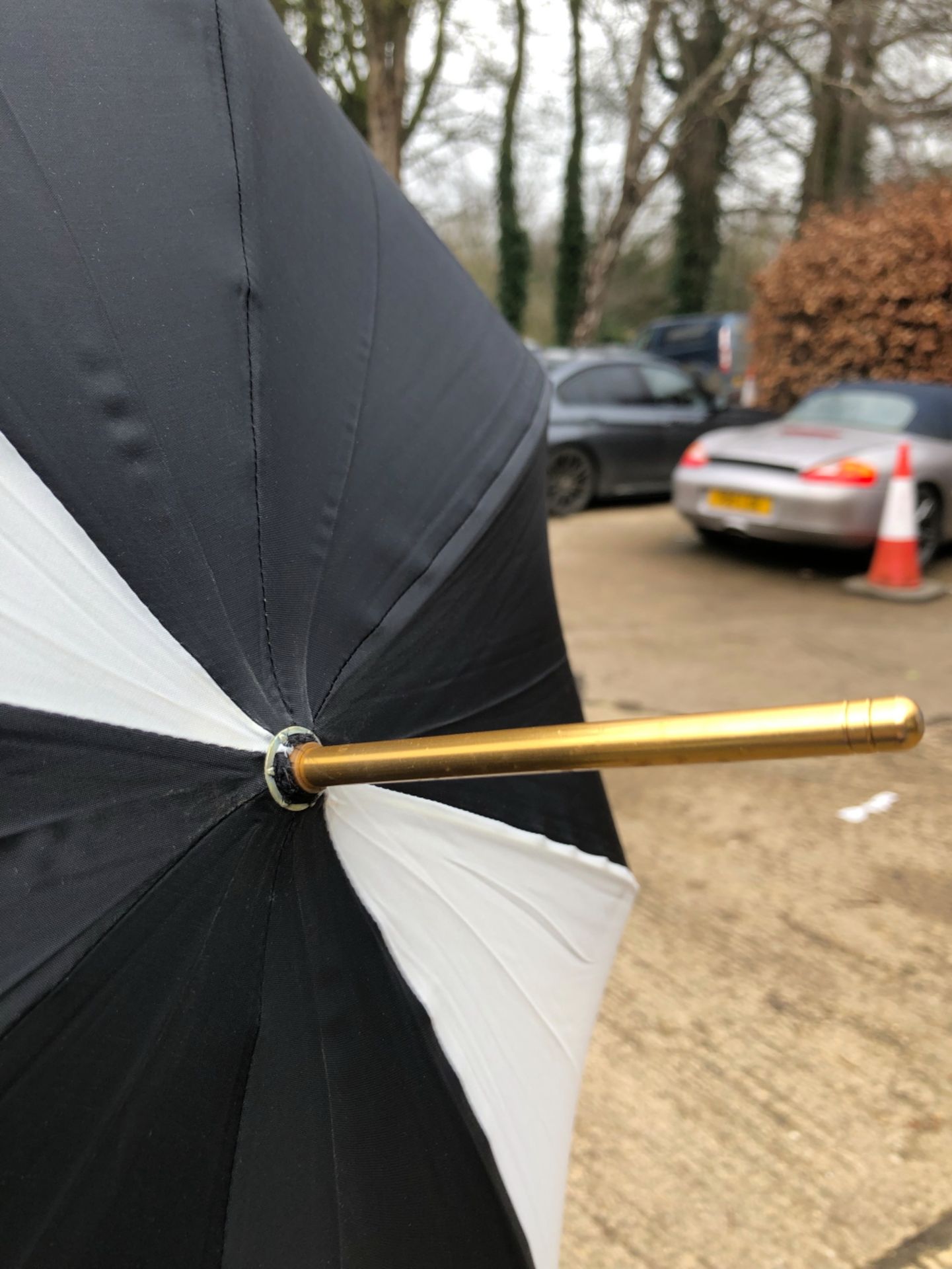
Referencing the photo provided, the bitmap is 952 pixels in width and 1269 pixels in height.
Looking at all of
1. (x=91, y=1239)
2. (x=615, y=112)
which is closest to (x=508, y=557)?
(x=91, y=1239)

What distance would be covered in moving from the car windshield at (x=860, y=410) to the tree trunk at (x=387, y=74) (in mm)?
5645

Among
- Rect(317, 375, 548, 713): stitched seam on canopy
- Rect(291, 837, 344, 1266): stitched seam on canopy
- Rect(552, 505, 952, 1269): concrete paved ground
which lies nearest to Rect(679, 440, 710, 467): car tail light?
Rect(552, 505, 952, 1269): concrete paved ground

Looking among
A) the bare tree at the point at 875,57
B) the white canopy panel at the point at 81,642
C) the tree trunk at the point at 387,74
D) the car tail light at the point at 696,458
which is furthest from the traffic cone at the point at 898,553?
the bare tree at the point at 875,57

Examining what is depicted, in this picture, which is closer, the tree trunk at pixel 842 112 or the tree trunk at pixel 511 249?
the tree trunk at pixel 842 112

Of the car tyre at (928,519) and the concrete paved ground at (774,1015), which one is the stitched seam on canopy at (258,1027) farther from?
the car tyre at (928,519)

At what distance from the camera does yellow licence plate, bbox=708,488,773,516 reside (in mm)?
7707

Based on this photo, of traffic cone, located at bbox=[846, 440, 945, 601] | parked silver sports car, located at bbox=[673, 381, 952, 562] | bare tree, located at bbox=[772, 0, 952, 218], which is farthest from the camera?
bare tree, located at bbox=[772, 0, 952, 218]

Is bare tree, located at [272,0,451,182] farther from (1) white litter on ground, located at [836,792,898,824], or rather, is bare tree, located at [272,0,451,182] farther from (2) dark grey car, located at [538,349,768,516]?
(1) white litter on ground, located at [836,792,898,824]

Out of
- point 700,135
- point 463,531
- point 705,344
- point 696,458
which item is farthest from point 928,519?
point 700,135

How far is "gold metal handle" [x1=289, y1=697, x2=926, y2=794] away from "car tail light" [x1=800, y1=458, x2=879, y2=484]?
691 cm

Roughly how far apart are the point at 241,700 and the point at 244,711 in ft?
0.04

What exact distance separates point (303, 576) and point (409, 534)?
256 mm

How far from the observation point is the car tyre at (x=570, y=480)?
10359 mm

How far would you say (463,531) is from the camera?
1.70m
